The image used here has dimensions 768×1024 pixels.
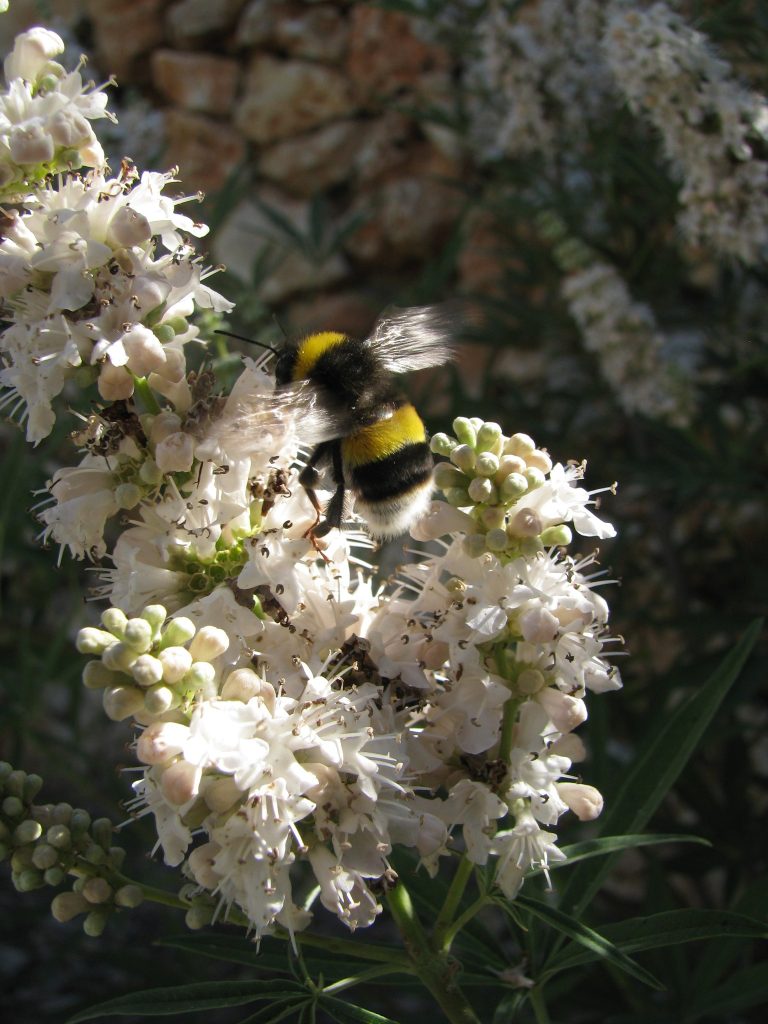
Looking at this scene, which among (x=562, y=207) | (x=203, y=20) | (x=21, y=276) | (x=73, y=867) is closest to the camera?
(x=21, y=276)

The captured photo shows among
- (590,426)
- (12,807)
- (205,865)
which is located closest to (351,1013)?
(205,865)

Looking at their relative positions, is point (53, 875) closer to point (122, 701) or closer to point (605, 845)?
point (122, 701)

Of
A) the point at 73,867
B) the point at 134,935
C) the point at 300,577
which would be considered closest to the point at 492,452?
the point at 300,577

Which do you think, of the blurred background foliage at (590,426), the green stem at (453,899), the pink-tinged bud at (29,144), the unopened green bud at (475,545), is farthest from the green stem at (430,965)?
the pink-tinged bud at (29,144)

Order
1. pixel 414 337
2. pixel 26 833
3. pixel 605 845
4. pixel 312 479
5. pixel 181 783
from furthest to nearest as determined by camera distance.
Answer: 1. pixel 414 337
2. pixel 312 479
3. pixel 605 845
4. pixel 26 833
5. pixel 181 783

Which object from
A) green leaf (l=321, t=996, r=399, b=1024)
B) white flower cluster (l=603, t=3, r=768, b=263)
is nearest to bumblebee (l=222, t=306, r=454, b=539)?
green leaf (l=321, t=996, r=399, b=1024)

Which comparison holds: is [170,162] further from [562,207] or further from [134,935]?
[134,935]
